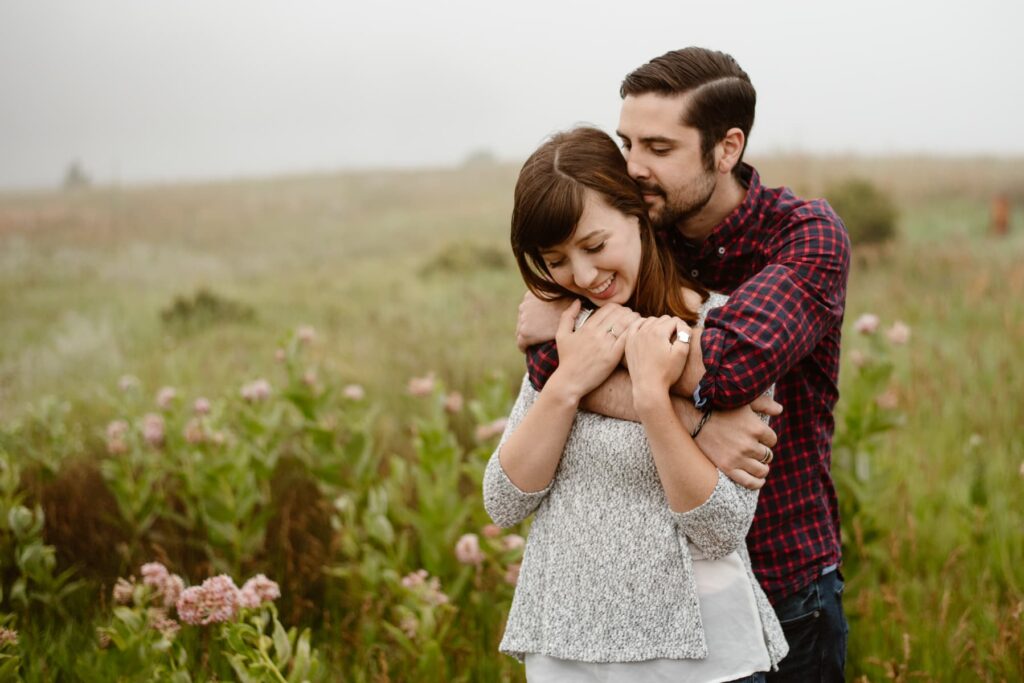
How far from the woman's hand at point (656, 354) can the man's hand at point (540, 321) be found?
10.6 inches

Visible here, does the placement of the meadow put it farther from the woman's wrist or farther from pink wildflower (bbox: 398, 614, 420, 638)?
the woman's wrist

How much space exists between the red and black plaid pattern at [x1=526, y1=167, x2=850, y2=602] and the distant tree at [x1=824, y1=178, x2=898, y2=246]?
745 centimetres

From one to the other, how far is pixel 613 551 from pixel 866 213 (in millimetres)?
8319

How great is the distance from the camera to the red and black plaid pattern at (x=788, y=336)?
1.95 m

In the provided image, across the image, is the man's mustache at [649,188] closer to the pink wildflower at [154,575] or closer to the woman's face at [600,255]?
the woman's face at [600,255]

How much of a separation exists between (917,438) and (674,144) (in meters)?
3.60

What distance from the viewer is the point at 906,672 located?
298cm

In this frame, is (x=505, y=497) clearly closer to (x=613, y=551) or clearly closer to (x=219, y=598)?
(x=613, y=551)

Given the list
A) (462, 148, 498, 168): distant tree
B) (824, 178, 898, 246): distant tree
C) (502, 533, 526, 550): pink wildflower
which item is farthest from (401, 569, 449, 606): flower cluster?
(462, 148, 498, 168): distant tree

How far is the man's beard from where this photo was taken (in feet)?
7.27

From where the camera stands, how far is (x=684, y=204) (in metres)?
2.24

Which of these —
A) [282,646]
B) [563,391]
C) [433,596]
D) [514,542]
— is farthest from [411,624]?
[563,391]

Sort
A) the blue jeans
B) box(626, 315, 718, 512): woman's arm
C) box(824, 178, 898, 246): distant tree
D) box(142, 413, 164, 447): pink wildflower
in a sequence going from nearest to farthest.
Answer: box(626, 315, 718, 512): woman's arm → the blue jeans → box(142, 413, 164, 447): pink wildflower → box(824, 178, 898, 246): distant tree

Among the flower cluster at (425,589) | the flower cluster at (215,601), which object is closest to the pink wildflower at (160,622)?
the flower cluster at (215,601)
